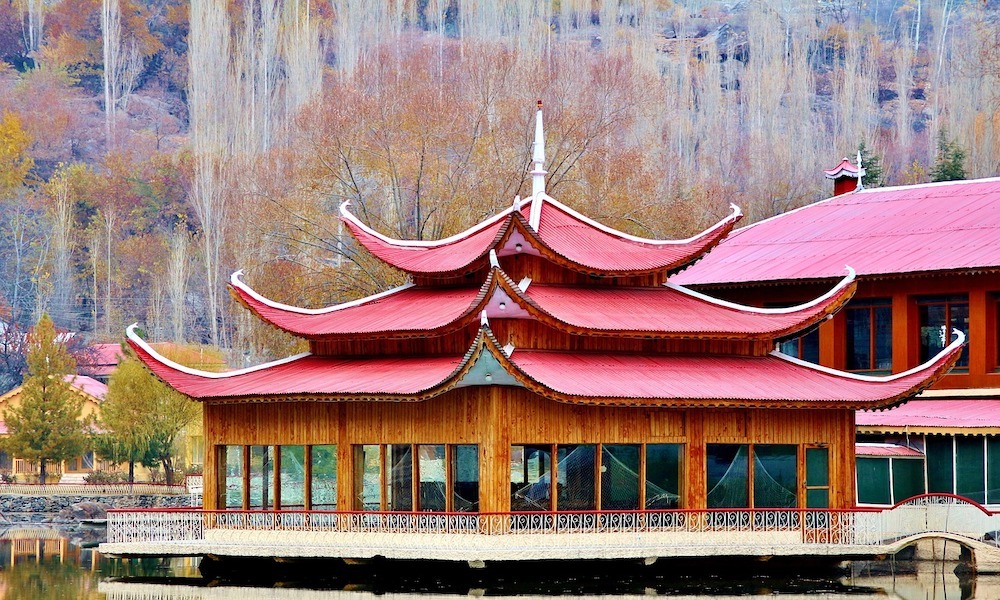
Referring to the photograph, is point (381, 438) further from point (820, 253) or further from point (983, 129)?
point (983, 129)

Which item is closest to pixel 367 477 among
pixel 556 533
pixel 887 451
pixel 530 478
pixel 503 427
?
pixel 530 478

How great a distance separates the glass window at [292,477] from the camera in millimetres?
33438

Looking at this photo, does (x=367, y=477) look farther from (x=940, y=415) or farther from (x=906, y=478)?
(x=940, y=415)

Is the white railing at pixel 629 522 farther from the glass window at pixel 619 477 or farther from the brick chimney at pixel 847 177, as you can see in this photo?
the brick chimney at pixel 847 177

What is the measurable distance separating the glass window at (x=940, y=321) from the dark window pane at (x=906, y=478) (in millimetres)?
3863

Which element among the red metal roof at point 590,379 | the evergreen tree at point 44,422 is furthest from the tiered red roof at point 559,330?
the evergreen tree at point 44,422

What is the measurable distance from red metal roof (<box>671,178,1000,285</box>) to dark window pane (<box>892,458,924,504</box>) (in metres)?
4.83

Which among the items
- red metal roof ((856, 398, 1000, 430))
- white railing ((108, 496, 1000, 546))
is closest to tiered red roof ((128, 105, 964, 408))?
red metal roof ((856, 398, 1000, 430))

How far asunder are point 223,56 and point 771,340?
65621 mm

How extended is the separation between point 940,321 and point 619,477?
10.9 metres

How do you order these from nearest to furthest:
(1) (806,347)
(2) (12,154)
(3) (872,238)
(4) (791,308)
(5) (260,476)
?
(5) (260,476) < (4) (791,308) < (3) (872,238) < (1) (806,347) < (2) (12,154)

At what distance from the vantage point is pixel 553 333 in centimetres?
3266

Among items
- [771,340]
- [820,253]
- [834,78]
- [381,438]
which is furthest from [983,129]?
[381,438]

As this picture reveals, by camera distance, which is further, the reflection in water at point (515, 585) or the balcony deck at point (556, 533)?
the balcony deck at point (556, 533)
